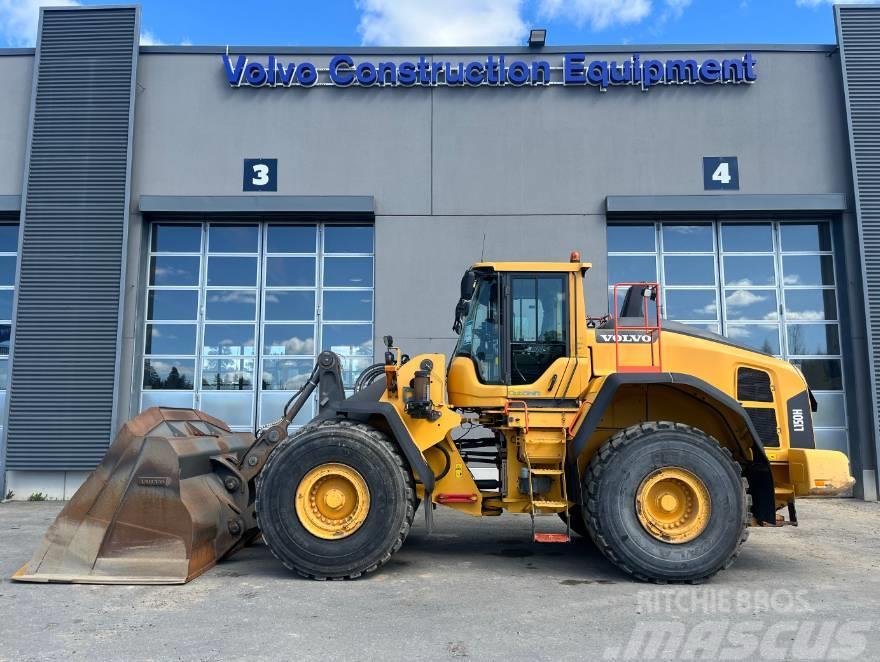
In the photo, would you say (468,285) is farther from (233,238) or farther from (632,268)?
(233,238)

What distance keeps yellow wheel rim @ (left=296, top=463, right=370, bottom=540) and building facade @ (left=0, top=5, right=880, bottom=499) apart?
6.13 metres

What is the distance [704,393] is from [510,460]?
208cm

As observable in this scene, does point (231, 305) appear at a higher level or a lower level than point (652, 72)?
lower

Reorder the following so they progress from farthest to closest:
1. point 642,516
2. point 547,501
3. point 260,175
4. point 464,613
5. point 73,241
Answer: point 260,175, point 73,241, point 547,501, point 642,516, point 464,613

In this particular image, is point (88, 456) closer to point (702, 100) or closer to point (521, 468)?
point (521, 468)

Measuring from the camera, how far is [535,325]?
258 inches

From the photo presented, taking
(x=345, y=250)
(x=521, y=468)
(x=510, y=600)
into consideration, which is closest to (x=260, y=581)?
(x=510, y=600)

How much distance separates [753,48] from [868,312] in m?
5.75

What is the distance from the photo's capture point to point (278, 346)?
12438 mm

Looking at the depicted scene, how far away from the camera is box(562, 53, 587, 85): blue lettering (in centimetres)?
1252

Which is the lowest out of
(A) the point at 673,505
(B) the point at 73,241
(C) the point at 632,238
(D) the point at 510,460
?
(A) the point at 673,505

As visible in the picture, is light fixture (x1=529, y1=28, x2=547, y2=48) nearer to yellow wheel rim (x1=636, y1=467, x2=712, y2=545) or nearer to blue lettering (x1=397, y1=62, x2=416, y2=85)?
blue lettering (x1=397, y1=62, x2=416, y2=85)

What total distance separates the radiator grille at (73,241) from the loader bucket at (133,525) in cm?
661

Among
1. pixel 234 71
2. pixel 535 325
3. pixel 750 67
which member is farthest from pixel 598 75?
pixel 535 325
